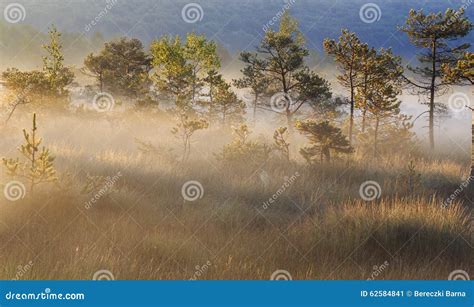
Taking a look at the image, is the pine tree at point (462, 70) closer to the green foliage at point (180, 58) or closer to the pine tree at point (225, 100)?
the pine tree at point (225, 100)

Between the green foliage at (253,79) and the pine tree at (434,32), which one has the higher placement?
the pine tree at (434,32)

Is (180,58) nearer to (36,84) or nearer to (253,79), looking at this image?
(253,79)

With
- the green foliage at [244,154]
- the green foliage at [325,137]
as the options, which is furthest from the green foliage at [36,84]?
the green foliage at [325,137]

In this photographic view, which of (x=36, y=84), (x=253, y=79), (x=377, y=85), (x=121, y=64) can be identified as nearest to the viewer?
(x=36, y=84)

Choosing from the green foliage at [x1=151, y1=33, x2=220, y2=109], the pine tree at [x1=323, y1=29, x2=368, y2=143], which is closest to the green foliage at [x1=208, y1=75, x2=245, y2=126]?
the green foliage at [x1=151, y1=33, x2=220, y2=109]

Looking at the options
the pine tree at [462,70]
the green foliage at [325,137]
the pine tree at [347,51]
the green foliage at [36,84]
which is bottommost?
the green foliage at [325,137]

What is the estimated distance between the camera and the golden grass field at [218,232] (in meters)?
6.71

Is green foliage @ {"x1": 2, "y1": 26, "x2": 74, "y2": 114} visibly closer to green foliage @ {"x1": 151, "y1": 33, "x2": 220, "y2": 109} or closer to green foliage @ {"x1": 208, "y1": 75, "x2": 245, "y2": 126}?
green foliage @ {"x1": 151, "y1": 33, "x2": 220, "y2": 109}

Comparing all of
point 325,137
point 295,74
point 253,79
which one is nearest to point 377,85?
point 295,74

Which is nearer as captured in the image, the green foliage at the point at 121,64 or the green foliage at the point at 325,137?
the green foliage at the point at 325,137

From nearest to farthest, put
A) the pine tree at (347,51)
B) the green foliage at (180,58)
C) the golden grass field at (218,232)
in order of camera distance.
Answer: the golden grass field at (218,232)
the pine tree at (347,51)
the green foliage at (180,58)

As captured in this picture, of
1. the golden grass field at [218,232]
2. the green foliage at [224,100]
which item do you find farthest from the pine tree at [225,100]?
the golden grass field at [218,232]

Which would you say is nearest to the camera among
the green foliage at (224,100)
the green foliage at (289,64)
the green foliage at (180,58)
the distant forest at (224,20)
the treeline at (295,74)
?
the treeline at (295,74)

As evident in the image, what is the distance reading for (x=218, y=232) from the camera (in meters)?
8.65
